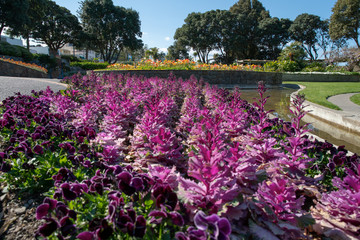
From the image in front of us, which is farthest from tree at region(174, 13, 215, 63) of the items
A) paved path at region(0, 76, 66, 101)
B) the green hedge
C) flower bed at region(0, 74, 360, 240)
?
flower bed at region(0, 74, 360, 240)

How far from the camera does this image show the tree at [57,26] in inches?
1604

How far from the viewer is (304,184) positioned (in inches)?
81.9

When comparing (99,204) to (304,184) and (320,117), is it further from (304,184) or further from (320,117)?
(320,117)

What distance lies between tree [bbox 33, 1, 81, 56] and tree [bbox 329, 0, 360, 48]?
4760 cm

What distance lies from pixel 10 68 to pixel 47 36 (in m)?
30.0

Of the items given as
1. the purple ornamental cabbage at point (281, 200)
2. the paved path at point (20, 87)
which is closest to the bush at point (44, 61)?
the paved path at point (20, 87)

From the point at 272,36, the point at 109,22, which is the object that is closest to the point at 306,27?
the point at 272,36

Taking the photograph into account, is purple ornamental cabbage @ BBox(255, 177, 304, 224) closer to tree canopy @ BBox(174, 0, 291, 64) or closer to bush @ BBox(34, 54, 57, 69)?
bush @ BBox(34, 54, 57, 69)

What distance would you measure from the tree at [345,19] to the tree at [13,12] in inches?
1914

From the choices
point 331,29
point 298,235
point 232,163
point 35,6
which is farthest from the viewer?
point 331,29

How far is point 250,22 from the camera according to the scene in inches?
1898

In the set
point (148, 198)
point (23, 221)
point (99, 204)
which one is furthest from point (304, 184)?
point (23, 221)

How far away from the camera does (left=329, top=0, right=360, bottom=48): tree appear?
3694 centimetres

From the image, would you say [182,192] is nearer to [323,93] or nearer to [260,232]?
[260,232]
